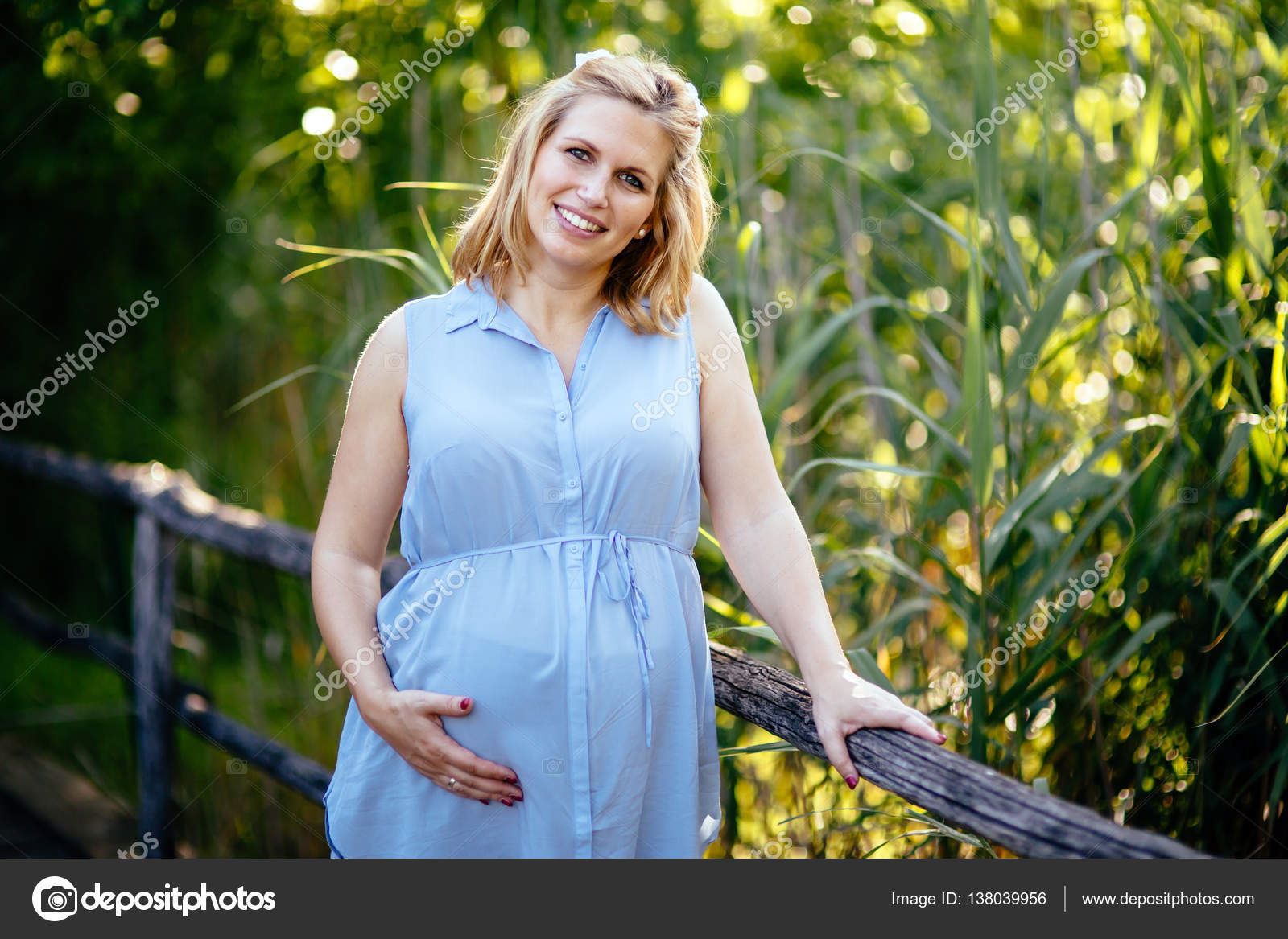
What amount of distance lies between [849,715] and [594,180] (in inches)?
28.2

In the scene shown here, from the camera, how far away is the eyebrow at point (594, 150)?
1.29 meters

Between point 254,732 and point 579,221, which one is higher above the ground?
point 579,221

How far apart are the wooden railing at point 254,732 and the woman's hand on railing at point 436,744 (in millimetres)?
344

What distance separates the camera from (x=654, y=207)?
1.38 metres

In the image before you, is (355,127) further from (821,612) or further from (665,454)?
(821,612)

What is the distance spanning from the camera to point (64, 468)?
2.92 metres

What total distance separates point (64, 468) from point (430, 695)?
2.19 metres

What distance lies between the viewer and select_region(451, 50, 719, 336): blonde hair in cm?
132

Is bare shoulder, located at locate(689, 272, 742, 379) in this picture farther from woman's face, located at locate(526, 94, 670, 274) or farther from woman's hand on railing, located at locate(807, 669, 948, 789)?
woman's hand on railing, located at locate(807, 669, 948, 789)
